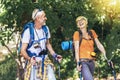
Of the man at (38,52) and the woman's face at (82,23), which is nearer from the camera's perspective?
the man at (38,52)

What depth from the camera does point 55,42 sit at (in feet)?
46.9

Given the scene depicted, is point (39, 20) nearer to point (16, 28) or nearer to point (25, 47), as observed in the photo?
point (25, 47)

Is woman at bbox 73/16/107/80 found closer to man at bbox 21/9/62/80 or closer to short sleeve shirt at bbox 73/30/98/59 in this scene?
short sleeve shirt at bbox 73/30/98/59

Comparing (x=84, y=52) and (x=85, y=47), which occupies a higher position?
(x=85, y=47)

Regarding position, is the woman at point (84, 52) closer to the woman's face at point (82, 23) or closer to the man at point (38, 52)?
the woman's face at point (82, 23)

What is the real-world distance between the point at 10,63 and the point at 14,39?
2.09 meters

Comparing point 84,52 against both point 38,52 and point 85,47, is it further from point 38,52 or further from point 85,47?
point 38,52

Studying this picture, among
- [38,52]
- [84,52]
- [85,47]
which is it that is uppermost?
[38,52]

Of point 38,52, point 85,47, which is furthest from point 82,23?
point 38,52

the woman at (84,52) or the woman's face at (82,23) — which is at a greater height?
the woman's face at (82,23)

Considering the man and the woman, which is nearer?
the man

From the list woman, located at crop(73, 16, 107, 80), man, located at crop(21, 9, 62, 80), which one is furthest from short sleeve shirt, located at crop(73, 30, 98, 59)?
man, located at crop(21, 9, 62, 80)

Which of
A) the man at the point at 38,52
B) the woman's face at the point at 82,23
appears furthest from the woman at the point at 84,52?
the man at the point at 38,52

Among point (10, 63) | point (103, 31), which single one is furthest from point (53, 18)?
point (10, 63)
